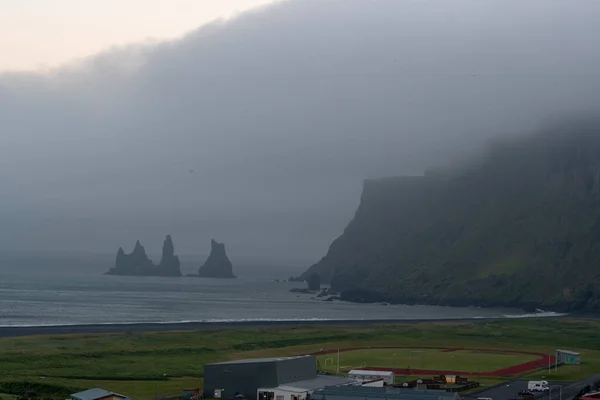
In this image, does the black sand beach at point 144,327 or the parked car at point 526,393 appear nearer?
the parked car at point 526,393

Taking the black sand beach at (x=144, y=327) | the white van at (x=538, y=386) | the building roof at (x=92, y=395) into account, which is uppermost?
the black sand beach at (x=144, y=327)

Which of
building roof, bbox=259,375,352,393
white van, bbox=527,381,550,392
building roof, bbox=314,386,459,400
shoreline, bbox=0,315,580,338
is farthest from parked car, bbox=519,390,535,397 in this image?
shoreline, bbox=0,315,580,338

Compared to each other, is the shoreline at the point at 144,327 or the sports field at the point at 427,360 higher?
the shoreline at the point at 144,327

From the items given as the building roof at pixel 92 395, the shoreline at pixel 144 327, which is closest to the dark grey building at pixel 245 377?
the building roof at pixel 92 395

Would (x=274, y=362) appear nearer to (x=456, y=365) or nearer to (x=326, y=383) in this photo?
(x=326, y=383)

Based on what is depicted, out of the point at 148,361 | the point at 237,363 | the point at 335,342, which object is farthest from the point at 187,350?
the point at 237,363

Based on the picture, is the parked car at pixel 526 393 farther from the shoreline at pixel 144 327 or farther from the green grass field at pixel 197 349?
the shoreline at pixel 144 327
